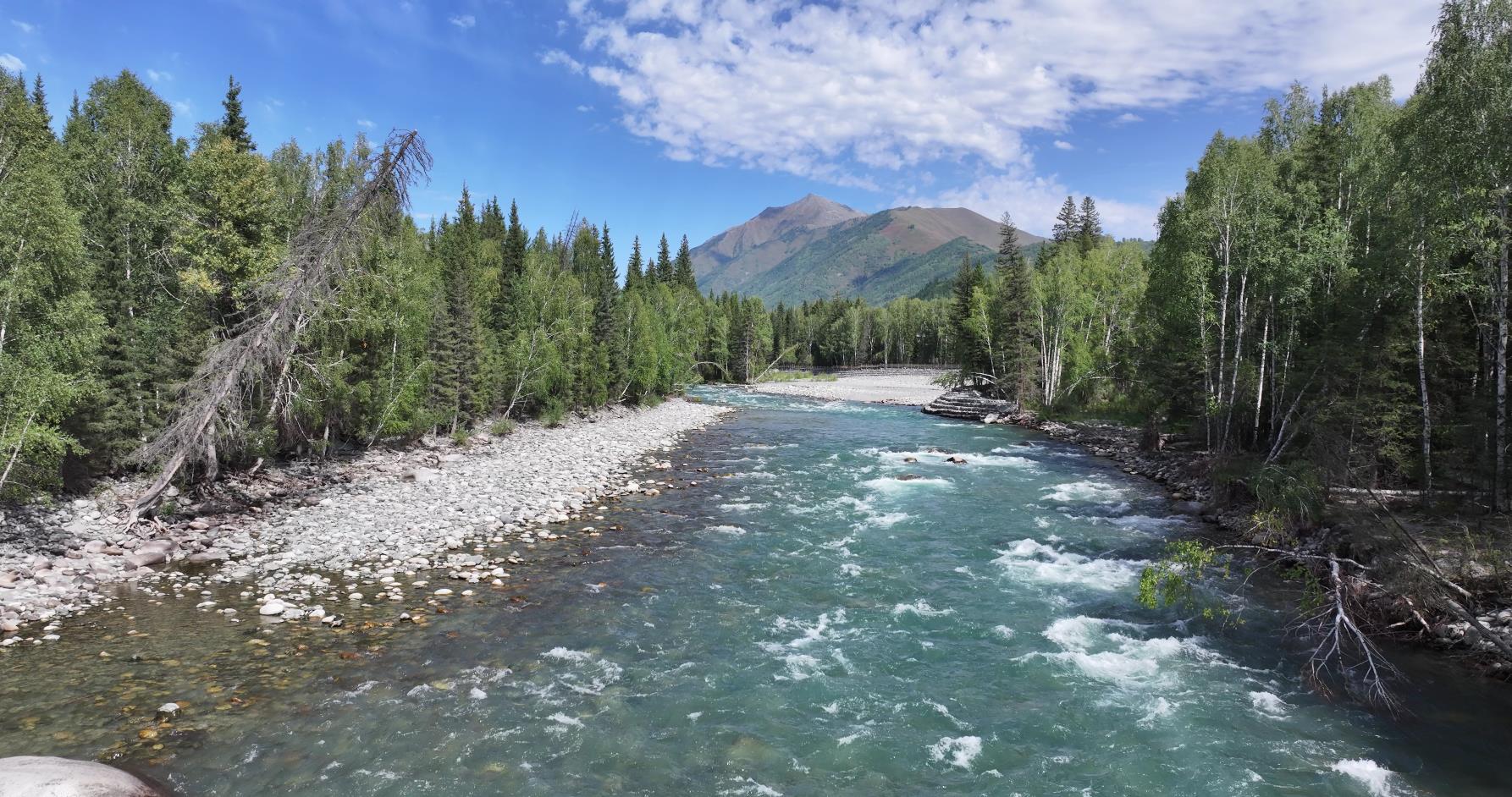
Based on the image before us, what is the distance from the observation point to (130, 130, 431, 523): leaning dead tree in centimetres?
1312

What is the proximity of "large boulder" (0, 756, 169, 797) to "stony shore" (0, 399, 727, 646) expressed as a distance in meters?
5.37

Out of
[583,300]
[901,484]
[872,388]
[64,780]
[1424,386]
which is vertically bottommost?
[901,484]

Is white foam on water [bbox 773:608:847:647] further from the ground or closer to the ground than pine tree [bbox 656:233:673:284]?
closer to the ground

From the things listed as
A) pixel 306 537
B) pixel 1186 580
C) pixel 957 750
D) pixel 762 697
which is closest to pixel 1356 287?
pixel 1186 580

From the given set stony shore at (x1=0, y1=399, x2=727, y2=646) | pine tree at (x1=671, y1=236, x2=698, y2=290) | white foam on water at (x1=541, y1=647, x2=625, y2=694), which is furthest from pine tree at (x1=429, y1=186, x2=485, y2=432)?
pine tree at (x1=671, y1=236, x2=698, y2=290)

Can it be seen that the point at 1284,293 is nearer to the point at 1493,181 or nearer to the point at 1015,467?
the point at 1493,181

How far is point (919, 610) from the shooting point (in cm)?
1379

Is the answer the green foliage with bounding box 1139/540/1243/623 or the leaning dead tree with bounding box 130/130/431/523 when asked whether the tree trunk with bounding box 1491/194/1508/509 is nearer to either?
the green foliage with bounding box 1139/540/1243/623

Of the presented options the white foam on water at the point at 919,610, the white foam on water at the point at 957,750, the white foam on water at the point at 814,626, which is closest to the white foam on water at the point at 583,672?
the white foam on water at the point at 814,626

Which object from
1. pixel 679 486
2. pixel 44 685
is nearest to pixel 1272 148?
pixel 679 486

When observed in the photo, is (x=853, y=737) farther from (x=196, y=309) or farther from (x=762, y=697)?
(x=196, y=309)

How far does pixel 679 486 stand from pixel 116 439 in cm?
1646

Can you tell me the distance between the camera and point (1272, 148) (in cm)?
3148

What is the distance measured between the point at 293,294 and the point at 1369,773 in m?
19.1
